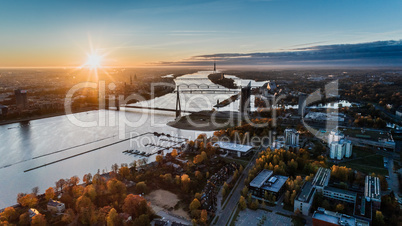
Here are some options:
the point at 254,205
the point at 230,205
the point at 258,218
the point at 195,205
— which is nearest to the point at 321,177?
the point at 254,205

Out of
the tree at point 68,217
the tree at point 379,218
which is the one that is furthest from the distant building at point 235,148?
the tree at point 68,217

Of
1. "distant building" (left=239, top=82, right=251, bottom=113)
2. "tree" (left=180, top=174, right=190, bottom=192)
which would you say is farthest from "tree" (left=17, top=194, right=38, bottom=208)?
"distant building" (left=239, top=82, right=251, bottom=113)

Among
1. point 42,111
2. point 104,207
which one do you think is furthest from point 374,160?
point 42,111

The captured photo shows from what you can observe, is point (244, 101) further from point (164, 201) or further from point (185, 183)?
point (164, 201)

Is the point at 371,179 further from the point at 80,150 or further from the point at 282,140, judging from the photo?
the point at 80,150

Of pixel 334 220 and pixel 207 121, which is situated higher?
pixel 207 121

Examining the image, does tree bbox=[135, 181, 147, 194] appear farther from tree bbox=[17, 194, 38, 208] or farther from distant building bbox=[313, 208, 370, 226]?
distant building bbox=[313, 208, 370, 226]
